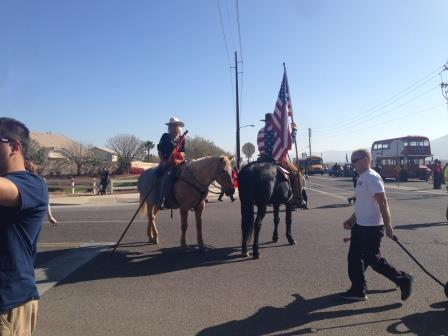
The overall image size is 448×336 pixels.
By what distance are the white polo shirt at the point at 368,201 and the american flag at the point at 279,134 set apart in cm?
434

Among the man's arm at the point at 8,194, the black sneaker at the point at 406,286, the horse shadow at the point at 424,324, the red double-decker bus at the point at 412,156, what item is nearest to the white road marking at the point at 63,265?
the man's arm at the point at 8,194

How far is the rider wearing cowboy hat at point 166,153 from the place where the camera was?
8.38 meters

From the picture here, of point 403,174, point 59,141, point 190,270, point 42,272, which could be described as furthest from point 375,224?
point 59,141

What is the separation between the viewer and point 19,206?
2.32 meters

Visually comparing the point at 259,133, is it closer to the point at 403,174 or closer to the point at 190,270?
the point at 190,270

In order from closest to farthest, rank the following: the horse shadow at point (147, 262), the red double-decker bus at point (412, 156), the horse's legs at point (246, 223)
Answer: the horse shadow at point (147, 262) < the horse's legs at point (246, 223) < the red double-decker bus at point (412, 156)

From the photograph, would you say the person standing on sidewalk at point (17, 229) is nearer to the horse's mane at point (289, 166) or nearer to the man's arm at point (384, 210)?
the man's arm at point (384, 210)

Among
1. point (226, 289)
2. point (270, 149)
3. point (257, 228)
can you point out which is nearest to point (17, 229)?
point (226, 289)

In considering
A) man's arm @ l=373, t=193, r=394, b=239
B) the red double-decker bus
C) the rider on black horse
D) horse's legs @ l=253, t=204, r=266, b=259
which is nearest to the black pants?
man's arm @ l=373, t=193, r=394, b=239

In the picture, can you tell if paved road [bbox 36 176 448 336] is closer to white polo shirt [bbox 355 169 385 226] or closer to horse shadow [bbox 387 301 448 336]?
horse shadow [bbox 387 301 448 336]

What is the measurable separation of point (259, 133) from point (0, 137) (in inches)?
336

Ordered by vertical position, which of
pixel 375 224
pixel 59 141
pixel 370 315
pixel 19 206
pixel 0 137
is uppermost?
pixel 59 141

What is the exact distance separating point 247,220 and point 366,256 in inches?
116

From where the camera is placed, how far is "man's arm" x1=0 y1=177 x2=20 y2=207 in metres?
2.22
